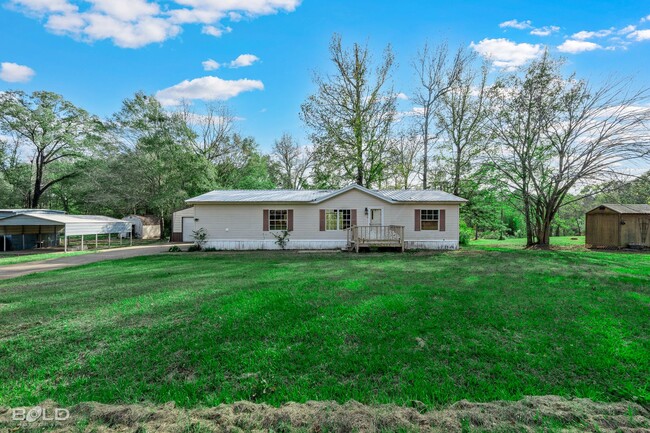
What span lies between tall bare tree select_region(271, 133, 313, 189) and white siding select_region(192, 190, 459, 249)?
18.1 metres

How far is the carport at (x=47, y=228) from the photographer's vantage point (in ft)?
53.0

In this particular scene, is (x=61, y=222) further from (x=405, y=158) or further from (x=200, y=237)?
(x=405, y=158)

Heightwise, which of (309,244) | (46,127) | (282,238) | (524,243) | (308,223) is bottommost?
(524,243)

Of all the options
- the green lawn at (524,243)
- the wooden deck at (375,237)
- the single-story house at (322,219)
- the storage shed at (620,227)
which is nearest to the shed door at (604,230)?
the storage shed at (620,227)

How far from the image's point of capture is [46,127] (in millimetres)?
24016

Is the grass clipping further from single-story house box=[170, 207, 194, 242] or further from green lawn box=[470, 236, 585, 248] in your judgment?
single-story house box=[170, 207, 194, 242]

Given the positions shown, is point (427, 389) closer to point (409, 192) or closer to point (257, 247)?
point (257, 247)

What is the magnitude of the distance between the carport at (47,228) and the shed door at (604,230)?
1151 inches

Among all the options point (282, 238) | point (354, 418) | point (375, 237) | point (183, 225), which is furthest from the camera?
point (183, 225)

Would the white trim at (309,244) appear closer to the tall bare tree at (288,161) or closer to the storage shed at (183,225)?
the storage shed at (183,225)

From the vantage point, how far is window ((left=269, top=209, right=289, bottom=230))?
15461 millimetres

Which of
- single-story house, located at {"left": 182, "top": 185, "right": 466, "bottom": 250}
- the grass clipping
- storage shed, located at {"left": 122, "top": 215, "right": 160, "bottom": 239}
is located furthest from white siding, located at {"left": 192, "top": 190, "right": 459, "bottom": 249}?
storage shed, located at {"left": 122, "top": 215, "right": 160, "bottom": 239}

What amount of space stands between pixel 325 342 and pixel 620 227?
801 inches

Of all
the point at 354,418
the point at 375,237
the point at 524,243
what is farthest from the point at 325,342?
the point at 524,243
